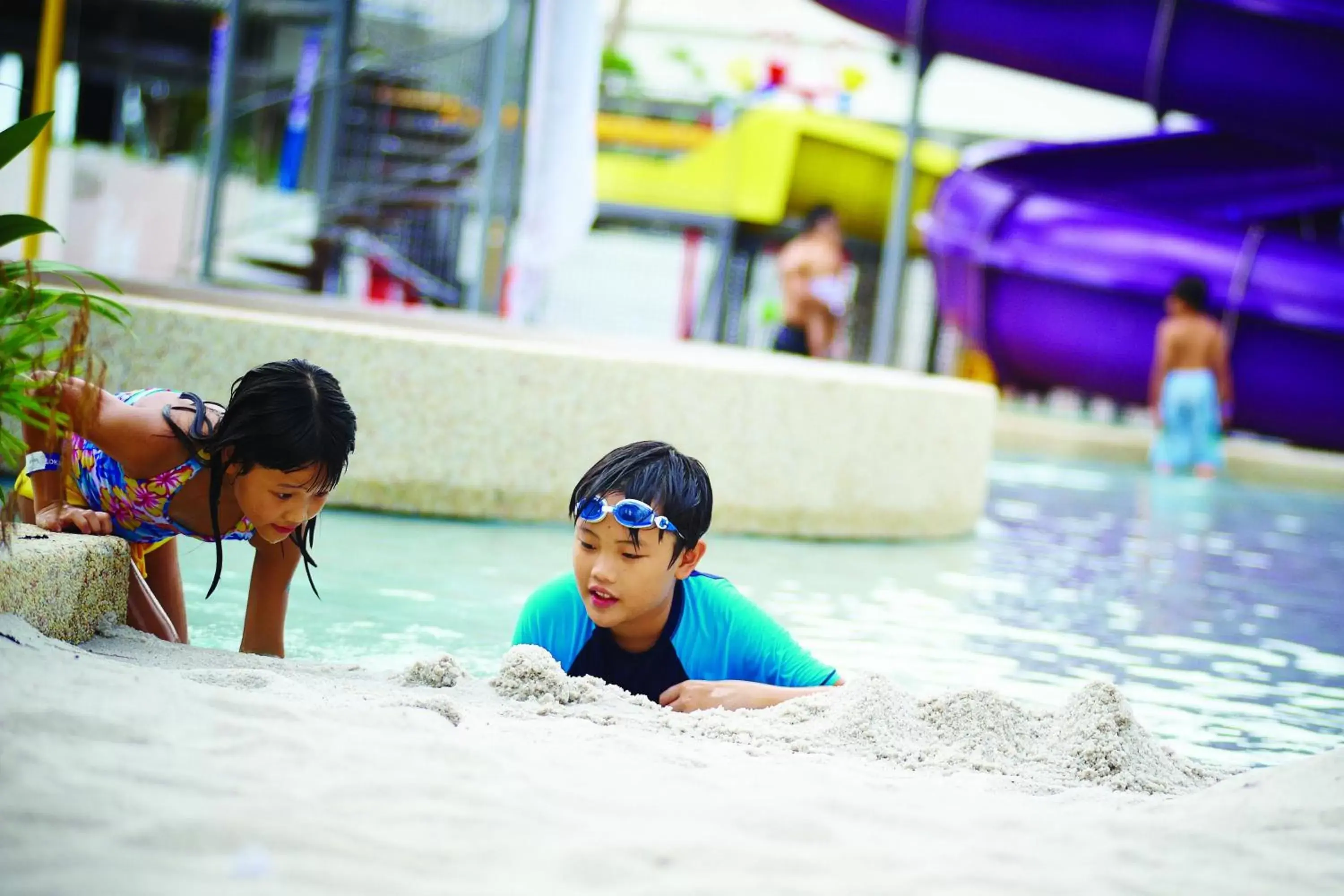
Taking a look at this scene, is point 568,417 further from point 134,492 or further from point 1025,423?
point 1025,423

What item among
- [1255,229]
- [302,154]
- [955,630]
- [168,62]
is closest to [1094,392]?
[1255,229]

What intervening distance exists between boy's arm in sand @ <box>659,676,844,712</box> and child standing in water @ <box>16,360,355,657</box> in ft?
3.02

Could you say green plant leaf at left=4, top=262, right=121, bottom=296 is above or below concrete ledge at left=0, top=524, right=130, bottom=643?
above

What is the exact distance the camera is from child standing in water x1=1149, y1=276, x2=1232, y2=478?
1348cm

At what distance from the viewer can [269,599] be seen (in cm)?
365

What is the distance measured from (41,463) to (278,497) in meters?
0.74

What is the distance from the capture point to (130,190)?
61.8 feet

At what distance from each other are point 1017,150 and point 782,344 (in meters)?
3.80

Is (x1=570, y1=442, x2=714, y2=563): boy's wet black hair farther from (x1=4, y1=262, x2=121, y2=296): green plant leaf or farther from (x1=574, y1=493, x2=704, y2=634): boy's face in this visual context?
(x1=4, y1=262, x2=121, y2=296): green plant leaf

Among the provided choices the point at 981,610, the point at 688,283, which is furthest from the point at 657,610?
the point at 688,283

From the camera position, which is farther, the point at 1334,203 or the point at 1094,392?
the point at 1094,392

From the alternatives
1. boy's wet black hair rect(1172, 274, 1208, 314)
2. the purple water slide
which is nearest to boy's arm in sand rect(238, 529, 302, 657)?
the purple water slide

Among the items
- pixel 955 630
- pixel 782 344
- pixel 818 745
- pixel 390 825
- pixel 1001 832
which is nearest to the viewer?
pixel 390 825

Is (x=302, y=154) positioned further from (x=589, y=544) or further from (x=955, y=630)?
(x=589, y=544)
